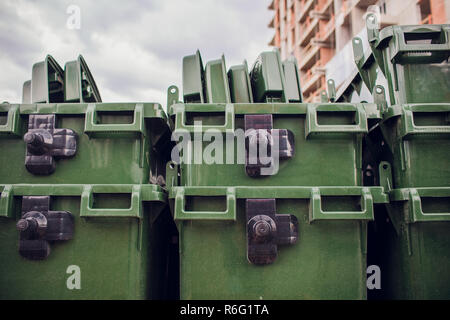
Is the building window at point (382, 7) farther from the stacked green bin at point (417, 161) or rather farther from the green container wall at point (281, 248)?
the green container wall at point (281, 248)

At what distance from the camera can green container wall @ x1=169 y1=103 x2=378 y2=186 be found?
184 centimetres

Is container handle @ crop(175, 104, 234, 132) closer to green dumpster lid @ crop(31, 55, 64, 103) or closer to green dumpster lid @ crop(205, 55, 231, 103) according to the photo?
green dumpster lid @ crop(205, 55, 231, 103)

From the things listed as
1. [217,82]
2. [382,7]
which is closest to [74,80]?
[217,82]

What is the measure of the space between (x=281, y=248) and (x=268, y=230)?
156 millimetres

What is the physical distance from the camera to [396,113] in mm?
1861

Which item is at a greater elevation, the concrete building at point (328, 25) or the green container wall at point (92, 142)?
the concrete building at point (328, 25)

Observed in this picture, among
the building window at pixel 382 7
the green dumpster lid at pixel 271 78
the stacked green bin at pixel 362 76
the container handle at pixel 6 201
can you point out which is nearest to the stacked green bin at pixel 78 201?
the container handle at pixel 6 201

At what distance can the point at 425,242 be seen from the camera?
1.77 meters

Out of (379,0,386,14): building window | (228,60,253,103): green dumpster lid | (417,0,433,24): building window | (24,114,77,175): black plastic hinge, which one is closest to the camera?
(24,114,77,175): black plastic hinge

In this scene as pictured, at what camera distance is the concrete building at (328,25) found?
11427 millimetres

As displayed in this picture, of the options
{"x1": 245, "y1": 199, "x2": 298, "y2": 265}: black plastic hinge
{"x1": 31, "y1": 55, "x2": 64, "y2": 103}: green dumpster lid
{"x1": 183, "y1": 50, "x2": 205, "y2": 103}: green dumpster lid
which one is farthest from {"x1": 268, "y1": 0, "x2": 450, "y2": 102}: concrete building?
{"x1": 245, "y1": 199, "x2": 298, "y2": 265}: black plastic hinge

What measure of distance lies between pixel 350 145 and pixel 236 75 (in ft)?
2.65

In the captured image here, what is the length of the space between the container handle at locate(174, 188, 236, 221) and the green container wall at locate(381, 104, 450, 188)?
899 millimetres

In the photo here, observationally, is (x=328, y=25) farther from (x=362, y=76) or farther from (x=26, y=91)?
(x=26, y=91)
